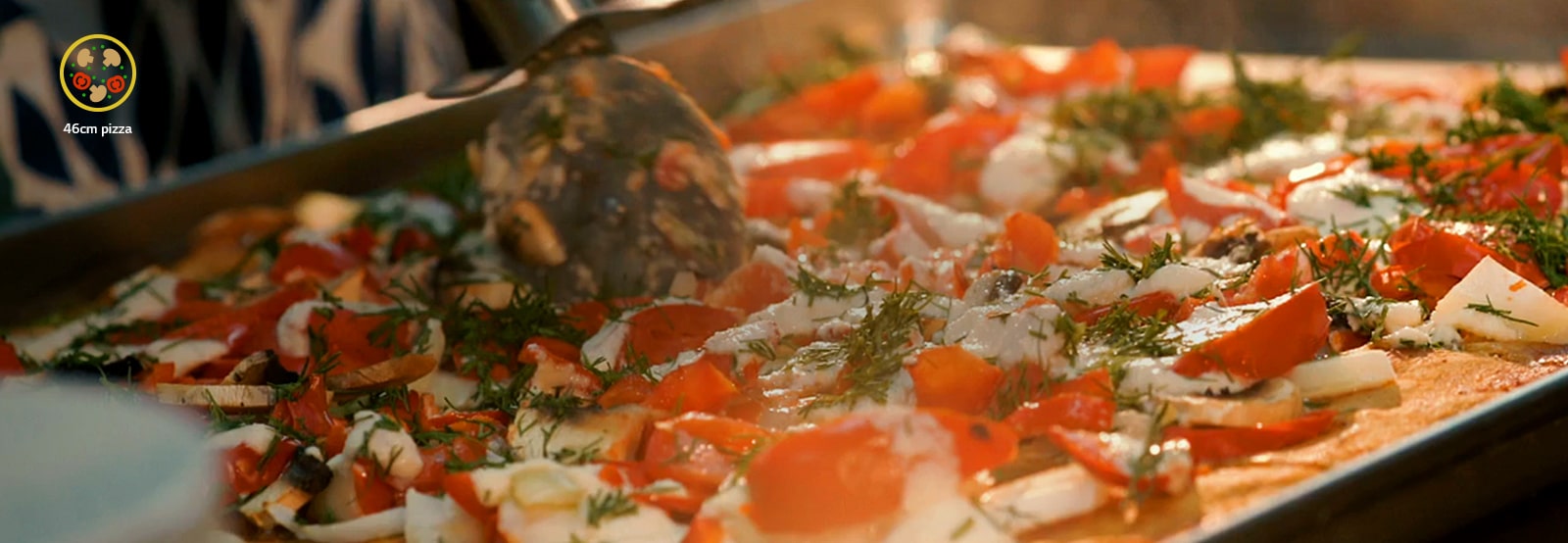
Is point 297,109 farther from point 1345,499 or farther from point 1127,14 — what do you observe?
point 1345,499

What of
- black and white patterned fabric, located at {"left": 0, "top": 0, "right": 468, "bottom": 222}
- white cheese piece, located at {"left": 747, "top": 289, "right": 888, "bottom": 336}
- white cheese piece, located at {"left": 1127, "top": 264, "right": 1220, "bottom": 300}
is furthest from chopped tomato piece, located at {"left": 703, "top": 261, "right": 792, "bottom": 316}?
black and white patterned fabric, located at {"left": 0, "top": 0, "right": 468, "bottom": 222}

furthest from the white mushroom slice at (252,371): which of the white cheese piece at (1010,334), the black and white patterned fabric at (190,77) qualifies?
the black and white patterned fabric at (190,77)

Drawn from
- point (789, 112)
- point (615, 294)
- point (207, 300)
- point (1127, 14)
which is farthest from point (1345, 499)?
point (1127, 14)

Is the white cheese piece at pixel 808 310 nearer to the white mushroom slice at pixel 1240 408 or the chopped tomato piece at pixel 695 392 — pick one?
the chopped tomato piece at pixel 695 392

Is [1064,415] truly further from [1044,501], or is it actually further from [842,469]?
[842,469]

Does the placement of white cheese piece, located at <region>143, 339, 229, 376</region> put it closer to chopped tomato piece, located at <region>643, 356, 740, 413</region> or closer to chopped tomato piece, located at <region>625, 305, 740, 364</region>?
chopped tomato piece, located at <region>625, 305, 740, 364</region>

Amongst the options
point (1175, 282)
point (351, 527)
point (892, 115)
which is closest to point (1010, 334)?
point (1175, 282)

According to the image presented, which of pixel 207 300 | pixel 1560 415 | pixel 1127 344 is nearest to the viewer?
pixel 1560 415

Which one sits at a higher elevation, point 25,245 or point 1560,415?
point 1560,415
